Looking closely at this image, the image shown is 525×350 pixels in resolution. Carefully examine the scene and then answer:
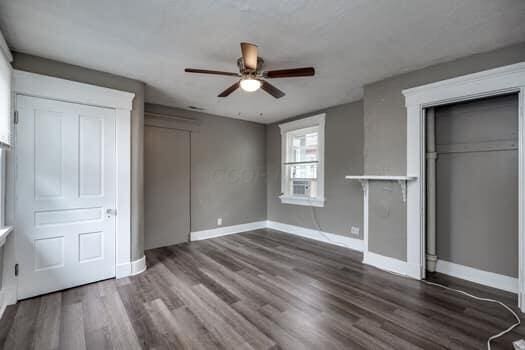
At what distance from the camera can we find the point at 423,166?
2.91m

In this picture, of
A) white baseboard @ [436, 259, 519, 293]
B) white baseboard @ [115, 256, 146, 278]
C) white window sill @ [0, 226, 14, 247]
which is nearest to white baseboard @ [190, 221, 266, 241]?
white baseboard @ [115, 256, 146, 278]

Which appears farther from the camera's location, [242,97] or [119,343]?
[242,97]

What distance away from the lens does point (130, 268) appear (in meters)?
3.06

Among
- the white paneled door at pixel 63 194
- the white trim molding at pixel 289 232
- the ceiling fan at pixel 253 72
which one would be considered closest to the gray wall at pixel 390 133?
the white trim molding at pixel 289 232

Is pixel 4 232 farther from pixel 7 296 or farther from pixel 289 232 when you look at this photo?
pixel 289 232

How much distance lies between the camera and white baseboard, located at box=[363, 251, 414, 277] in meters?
2.99

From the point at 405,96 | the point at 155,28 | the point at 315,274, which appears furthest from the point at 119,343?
the point at 405,96

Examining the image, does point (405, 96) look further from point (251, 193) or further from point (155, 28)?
point (251, 193)

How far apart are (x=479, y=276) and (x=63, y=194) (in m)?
4.92

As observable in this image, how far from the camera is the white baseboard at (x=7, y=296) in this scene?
88.4 inches

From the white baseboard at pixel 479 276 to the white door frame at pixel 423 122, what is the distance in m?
0.40

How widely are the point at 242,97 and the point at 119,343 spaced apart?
337 centimetres

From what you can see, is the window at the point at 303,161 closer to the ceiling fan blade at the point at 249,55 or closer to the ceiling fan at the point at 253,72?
the ceiling fan at the point at 253,72

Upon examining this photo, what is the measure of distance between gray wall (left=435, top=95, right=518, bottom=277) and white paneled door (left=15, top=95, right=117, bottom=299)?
430cm
